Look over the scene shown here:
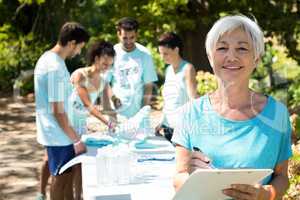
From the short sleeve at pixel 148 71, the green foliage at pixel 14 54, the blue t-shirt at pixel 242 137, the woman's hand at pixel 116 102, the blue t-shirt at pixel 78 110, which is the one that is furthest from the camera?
the green foliage at pixel 14 54

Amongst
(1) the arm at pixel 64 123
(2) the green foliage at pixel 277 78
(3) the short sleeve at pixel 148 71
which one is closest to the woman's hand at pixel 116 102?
(3) the short sleeve at pixel 148 71

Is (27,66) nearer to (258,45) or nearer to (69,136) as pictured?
(69,136)

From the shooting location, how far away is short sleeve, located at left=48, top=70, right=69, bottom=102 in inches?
152

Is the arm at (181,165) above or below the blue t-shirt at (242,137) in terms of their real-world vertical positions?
below

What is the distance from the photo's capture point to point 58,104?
12.9 ft

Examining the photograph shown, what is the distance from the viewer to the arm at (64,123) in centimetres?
392

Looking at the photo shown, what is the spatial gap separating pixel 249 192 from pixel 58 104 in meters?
2.34

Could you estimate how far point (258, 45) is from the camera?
1.97 m

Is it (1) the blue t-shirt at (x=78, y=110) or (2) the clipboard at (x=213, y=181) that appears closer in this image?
(2) the clipboard at (x=213, y=181)

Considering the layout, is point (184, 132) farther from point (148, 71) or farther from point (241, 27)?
point (148, 71)

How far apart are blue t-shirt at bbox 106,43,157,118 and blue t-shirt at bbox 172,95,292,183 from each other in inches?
120

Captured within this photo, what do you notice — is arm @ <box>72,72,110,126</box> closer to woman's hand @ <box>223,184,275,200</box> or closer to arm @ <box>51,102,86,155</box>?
arm @ <box>51,102,86,155</box>

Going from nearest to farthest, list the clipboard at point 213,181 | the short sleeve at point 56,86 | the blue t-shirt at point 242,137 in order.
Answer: the clipboard at point 213,181
the blue t-shirt at point 242,137
the short sleeve at point 56,86

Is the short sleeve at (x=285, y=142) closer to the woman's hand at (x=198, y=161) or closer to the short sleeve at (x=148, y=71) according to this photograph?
the woman's hand at (x=198, y=161)
